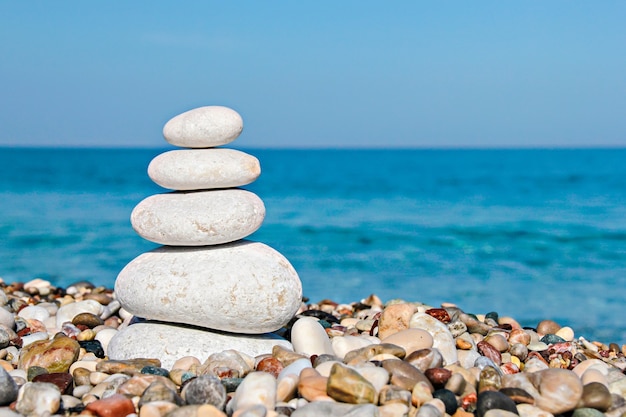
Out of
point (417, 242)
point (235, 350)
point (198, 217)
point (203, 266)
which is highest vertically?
point (198, 217)

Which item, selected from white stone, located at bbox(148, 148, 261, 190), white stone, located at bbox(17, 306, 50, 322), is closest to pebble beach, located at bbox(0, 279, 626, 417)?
white stone, located at bbox(17, 306, 50, 322)

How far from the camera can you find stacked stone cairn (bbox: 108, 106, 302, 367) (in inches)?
213

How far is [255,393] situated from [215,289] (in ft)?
4.35

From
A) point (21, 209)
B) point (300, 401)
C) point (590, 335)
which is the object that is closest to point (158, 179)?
point (300, 401)

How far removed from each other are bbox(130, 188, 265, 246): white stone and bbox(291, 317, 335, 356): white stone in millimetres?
851

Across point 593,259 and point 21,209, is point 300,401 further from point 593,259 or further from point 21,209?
point 21,209


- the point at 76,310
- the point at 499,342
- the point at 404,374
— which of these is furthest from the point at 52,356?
the point at 499,342

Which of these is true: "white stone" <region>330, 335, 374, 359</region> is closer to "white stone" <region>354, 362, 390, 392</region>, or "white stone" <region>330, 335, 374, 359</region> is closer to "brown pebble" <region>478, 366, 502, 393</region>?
"white stone" <region>354, 362, 390, 392</region>

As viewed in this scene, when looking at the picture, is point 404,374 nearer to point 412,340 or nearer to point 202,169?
point 412,340

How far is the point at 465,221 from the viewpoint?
954 inches

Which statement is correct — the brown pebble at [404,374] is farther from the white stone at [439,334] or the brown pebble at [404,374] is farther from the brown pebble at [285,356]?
the white stone at [439,334]

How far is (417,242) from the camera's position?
19.8 m

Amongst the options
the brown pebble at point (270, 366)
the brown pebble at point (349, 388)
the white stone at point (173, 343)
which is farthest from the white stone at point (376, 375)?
the white stone at point (173, 343)

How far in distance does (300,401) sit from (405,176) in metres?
44.5
